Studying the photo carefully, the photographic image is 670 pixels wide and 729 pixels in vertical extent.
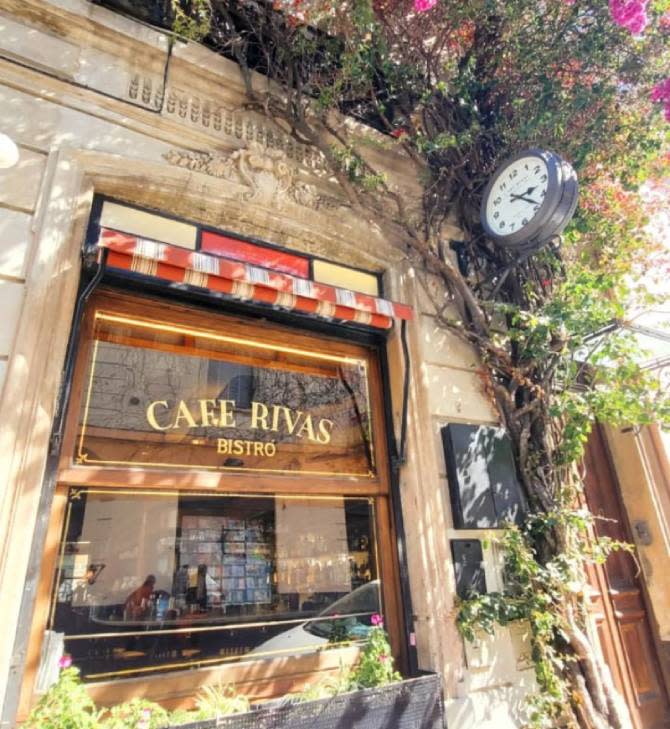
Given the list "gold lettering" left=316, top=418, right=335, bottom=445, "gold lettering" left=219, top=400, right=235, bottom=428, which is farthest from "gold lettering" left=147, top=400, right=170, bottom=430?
"gold lettering" left=316, top=418, right=335, bottom=445

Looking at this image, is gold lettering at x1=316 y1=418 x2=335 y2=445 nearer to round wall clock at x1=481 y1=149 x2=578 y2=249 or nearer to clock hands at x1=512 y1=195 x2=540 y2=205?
round wall clock at x1=481 y1=149 x2=578 y2=249

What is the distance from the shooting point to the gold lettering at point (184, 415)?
129 inches

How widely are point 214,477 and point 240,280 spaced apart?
1259 millimetres

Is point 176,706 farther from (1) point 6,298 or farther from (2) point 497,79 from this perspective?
(2) point 497,79

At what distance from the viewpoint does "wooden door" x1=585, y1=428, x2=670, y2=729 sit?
428cm

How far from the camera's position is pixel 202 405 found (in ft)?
11.1

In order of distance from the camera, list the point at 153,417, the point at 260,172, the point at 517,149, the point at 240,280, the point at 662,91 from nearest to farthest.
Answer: the point at 240,280 < the point at 153,417 < the point at 260,172 < the point at 662,91 < the point at 517,149

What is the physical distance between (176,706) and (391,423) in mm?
2237

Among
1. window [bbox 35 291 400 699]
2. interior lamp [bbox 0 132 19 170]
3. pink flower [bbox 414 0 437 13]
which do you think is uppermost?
pink flower [bbox 414 0 437 13]

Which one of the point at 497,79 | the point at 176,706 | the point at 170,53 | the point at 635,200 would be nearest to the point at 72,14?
A: the point at 170,53

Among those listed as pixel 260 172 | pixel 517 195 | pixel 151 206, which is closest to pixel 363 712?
pixel 151 206

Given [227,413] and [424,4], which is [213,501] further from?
[424,4]

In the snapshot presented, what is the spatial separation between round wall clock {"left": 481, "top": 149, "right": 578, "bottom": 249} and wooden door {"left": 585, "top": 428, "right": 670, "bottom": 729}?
7.72ft

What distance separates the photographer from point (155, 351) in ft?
10.8
